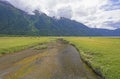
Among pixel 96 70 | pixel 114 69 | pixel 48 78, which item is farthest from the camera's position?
Answer: pixel 96 70

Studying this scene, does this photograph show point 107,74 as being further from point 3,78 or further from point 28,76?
point 3,78

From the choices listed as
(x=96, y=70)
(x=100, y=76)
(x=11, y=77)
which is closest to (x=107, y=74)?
Answer: (x=100, y=76)

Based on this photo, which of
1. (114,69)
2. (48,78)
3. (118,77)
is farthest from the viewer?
(114,69)

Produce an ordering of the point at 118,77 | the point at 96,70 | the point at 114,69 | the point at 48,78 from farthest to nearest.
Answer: the point at 96,70, the point at 114,69, the point at 48,78, the point at 118,77

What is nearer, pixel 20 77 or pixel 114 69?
pixel 20 77

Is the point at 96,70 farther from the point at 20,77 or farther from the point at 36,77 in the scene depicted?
the point at 20,77


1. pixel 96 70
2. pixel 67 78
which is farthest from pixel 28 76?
pixel 96 70

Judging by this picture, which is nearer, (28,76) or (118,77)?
(118,77)

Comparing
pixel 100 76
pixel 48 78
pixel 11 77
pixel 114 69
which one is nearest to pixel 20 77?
pixel 11 77

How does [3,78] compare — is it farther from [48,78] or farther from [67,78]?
[67,78]
